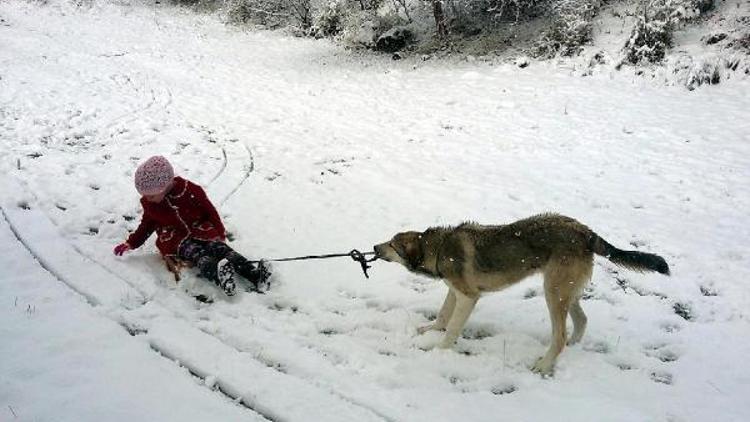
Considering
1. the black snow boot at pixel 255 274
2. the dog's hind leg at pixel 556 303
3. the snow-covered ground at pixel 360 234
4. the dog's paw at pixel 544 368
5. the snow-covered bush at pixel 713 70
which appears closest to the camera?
the snow-covered ground at pixel 360 234

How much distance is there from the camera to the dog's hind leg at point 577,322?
4358mm

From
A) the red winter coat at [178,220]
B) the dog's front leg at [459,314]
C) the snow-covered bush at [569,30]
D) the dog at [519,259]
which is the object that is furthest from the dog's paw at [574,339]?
the snow-covered bush at [569,30]

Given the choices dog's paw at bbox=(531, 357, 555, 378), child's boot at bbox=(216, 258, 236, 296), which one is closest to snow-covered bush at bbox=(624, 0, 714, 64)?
dog's paw at bbox=(531, 357, 555, 378)

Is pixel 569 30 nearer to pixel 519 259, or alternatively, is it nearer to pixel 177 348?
pixel 519 259

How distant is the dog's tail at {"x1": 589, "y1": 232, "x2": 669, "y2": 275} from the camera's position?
3797 mm

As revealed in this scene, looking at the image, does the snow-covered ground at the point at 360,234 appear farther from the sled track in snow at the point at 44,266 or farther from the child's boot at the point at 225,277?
the child's boot at the point at 225,277

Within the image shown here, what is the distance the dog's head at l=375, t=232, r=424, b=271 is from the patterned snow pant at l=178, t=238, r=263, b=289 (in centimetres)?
146

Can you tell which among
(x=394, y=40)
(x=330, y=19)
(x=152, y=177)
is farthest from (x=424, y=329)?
(x=330, y=19)

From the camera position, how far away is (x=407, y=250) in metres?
4.34

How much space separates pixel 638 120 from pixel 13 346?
996cm

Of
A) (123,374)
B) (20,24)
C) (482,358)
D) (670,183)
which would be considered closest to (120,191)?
(123,374)

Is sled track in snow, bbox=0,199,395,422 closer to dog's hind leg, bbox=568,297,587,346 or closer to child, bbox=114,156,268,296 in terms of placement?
child, bbox=114,156,268,296

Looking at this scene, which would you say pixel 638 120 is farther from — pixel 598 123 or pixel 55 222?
pixel 55 222

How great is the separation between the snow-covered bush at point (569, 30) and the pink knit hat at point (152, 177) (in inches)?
432
